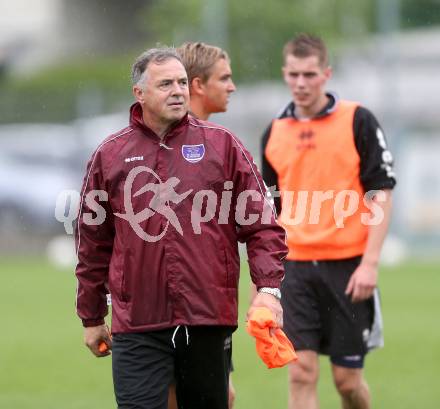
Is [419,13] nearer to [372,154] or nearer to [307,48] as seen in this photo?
[307,48]

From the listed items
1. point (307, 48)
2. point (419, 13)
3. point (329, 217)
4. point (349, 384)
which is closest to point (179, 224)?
point (329, 217)

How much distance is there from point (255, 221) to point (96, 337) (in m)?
0.96

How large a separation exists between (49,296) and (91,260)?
11684 millimetres

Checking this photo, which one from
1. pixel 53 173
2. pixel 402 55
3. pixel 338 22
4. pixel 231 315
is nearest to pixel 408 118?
pixel 402 55

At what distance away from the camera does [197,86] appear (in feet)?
22.5

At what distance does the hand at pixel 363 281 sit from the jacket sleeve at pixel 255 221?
1691mm

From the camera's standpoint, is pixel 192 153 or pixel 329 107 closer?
pixel 192 153

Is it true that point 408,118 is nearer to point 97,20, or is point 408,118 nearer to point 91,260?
point 97,20

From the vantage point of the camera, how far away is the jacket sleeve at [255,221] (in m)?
5.70

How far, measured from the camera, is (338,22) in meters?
30.3

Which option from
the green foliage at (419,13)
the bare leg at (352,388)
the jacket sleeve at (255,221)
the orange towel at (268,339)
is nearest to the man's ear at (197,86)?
the jacket sleeve at (255,221)

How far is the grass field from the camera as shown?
30.8 ft

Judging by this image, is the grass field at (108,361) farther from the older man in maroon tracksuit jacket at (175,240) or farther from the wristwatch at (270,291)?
the wristwatch at (270,291)

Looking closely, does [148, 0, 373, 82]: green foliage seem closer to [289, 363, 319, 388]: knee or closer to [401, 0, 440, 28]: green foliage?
[401, 0, 440, 28]: green foliage
